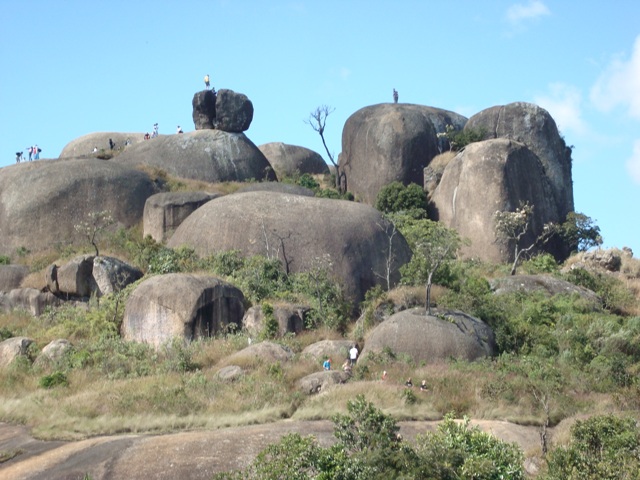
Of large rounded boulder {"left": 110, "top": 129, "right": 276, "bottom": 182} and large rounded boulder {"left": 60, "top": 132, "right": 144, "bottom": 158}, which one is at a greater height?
large rounded boulder {"left": 60, "top": 132, "right": 144, "bottom": 158}

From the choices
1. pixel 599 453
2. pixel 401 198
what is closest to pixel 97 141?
pixel 401 198

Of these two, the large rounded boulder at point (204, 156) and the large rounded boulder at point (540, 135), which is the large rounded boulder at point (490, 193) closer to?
the large rounded boulder at point (540, 135)

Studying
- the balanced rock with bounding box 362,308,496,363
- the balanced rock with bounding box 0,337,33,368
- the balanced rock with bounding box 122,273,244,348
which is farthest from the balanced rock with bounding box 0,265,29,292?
the balanced rock with bounding box 362,308,496,363

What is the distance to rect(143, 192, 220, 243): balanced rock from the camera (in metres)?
41.1

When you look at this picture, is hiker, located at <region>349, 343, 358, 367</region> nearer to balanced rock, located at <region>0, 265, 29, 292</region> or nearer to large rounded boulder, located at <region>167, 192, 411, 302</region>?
large rounded boulder, located at <region>167, 192, 411, 302</region>

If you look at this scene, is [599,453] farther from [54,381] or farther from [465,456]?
[54,381]

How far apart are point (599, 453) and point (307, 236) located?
18.2m

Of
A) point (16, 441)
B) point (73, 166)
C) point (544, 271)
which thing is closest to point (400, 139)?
point (544, 271)

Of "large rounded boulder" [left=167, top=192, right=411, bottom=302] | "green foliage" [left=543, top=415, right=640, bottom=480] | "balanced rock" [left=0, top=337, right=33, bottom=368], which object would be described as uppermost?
"large rounded boulder" [left=167, top=192, right=411, bottom=302]

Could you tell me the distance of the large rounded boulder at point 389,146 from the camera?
49000 mm

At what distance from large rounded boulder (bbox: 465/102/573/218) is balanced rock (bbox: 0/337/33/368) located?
2482 centimetres

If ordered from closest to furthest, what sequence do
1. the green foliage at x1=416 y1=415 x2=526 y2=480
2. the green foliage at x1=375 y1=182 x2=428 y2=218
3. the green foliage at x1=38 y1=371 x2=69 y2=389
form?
the green foliage at x1=416 y1=415 x2=526 y2=480 < the green foliage at x1=38 y1=371 x2=69 y2=389 < the green foliage at x1=375 y1=182 x2=428 y2=218

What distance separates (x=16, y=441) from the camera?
23688 millimetres

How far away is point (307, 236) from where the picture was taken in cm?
3628
